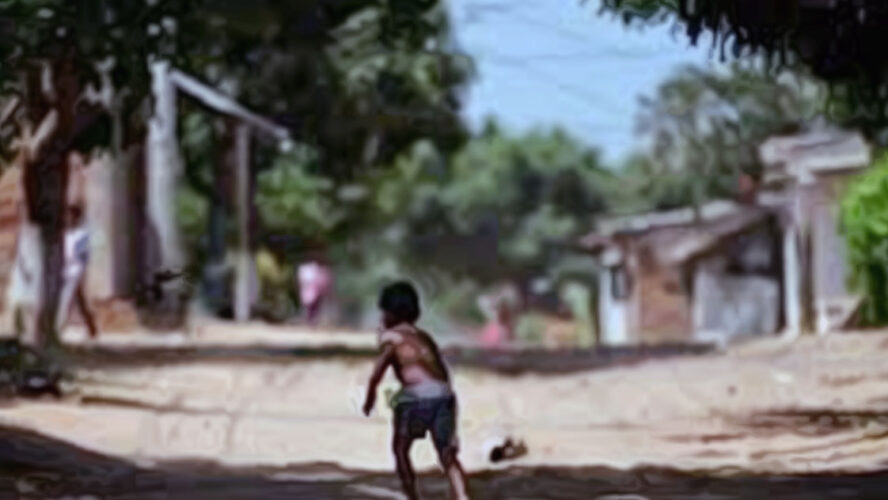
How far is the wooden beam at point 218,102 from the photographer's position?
28203 millimetres

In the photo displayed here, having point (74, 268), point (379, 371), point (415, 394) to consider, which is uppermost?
point (74, 268)

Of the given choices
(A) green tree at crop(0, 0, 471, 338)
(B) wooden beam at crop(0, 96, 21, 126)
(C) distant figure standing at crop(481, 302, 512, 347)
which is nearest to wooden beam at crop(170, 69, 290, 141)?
(A) green tree at crop(0, 0, 471, 338)

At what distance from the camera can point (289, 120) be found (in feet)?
139

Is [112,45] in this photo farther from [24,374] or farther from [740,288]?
[740,288]

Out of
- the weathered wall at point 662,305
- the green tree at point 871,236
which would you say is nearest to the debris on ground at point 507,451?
the green tree at point 871,236

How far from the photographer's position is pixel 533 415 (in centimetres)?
1634

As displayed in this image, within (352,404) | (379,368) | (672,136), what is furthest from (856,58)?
(672,136)

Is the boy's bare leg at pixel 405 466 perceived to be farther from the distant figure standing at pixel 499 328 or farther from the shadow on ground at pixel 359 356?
the distant figure standing at pixel 499 328

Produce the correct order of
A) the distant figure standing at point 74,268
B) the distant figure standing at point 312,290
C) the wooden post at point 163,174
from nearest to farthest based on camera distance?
1. the distant figure standing at point 74,268
2. the wooden post at point 163,174
3. the distant figure standing at point 312,290

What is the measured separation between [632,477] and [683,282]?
98.3 feet

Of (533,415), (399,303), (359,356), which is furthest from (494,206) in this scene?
(399,303)

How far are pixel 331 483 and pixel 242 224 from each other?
864 inches

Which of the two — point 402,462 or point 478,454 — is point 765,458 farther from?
point 402,462

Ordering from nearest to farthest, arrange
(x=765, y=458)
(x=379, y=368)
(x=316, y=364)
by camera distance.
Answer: (x=379, y=368) → (x=765, y=458) → (x=316, y=364)
